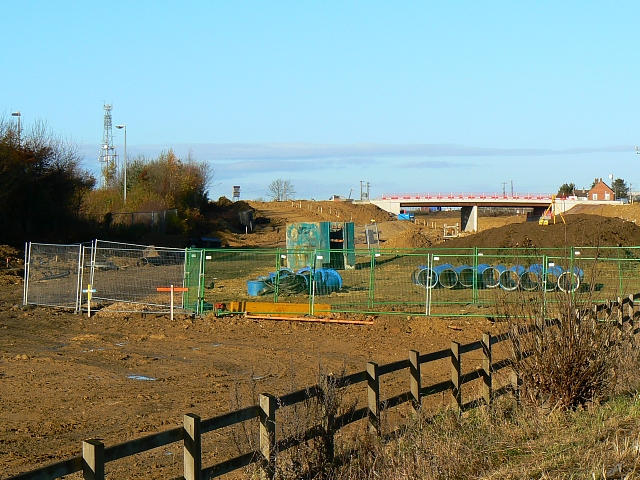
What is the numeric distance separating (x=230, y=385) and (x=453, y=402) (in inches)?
200

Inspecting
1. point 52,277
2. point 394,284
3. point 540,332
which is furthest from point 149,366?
point 394,284

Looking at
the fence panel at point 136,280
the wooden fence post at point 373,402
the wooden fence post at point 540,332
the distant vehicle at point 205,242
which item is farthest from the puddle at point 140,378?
the distant vehicle at point 205,242

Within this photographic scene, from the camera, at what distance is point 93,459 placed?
5.13 meters

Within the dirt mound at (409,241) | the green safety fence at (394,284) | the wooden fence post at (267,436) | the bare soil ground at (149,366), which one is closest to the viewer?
the wooden fence post at (267,436)

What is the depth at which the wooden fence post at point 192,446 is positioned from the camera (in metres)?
5.97

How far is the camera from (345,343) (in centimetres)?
1878

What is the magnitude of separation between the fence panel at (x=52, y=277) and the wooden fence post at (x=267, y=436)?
Result: 18.5 metres

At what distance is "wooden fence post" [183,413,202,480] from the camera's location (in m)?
5.97

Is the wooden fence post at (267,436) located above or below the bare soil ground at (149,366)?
above

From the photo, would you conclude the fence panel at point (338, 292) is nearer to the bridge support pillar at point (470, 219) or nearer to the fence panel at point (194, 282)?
the fence panel at point (194, 282)

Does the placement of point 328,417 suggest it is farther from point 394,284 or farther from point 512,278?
point 394,284

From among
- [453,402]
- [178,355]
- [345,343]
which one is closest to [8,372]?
[178,355]

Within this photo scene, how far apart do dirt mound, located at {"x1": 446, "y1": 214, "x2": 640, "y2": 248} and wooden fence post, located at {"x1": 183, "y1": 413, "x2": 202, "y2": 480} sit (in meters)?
34.8

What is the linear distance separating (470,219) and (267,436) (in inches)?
Result: 3827
